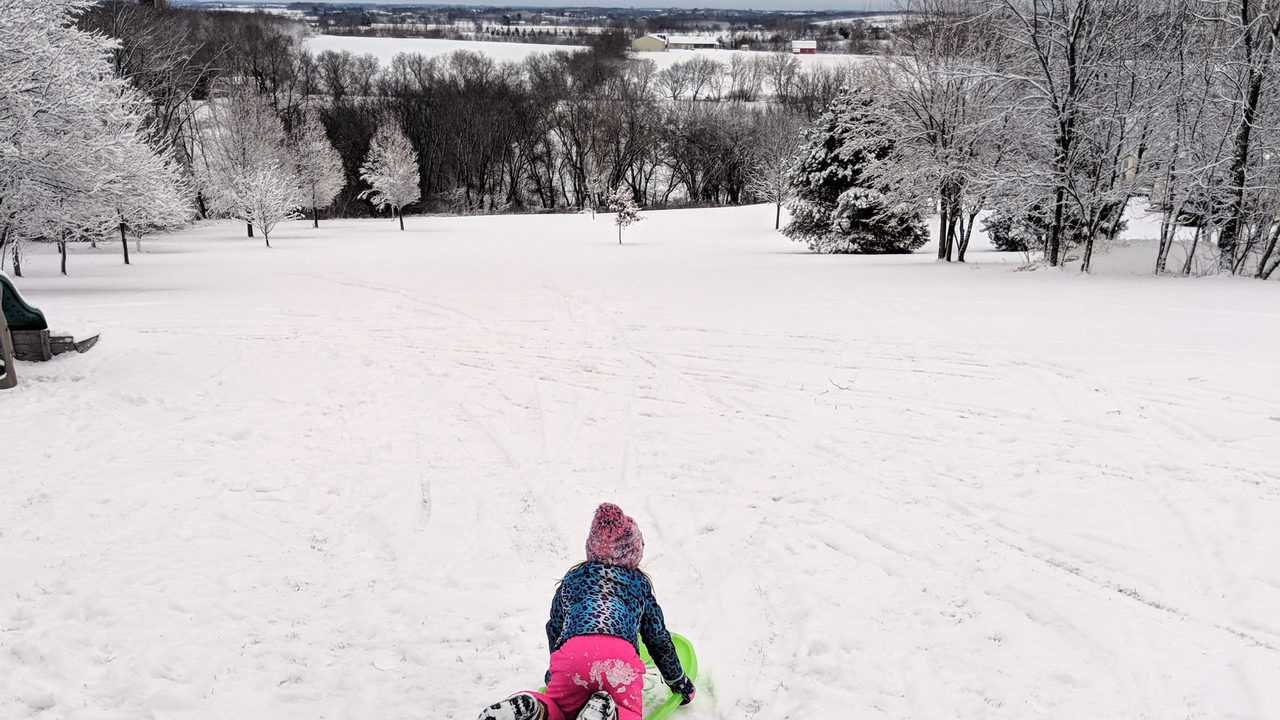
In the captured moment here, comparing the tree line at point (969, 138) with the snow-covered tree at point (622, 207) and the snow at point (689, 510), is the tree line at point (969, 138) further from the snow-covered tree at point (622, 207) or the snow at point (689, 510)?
the snow at point (689, 510)

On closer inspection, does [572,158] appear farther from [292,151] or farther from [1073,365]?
[1073,365]

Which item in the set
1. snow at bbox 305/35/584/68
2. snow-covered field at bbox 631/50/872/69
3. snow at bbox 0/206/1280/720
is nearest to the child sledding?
snow at bbox 0/206/1280/720

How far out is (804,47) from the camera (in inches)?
4845

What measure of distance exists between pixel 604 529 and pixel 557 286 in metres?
16.4

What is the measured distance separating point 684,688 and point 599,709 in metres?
0.84

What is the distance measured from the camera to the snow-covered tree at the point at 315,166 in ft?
160

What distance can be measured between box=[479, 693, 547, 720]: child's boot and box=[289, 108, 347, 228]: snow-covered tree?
164ft

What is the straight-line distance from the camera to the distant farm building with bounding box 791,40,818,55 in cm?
11600

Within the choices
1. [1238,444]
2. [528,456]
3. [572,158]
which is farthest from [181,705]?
[572,158]

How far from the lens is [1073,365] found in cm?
1005

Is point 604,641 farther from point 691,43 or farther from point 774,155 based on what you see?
point 691,43

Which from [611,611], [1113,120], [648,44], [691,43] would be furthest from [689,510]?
[691,43]

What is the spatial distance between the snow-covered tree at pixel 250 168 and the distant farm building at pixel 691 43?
9211 cm

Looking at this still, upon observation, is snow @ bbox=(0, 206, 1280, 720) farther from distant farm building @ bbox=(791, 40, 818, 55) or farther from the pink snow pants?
distant farm building @ bbox=(791, 40, 818, 55)
